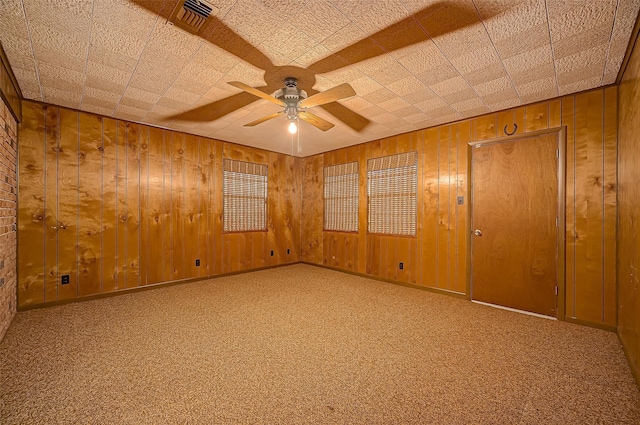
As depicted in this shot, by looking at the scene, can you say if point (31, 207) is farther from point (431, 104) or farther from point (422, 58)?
point (431, 104)

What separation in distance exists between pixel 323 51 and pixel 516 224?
311 centimetres

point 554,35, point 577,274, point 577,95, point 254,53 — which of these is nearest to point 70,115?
point 254,53

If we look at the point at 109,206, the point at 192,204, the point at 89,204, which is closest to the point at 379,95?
the point at 192,204

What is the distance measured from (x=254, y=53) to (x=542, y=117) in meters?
3.36

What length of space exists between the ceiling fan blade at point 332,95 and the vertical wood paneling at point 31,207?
342cm

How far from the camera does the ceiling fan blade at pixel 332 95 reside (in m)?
2.25

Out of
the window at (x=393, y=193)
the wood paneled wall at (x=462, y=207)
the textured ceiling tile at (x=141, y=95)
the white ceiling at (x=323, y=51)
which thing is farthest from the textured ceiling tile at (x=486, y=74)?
the textured ceiling tile at (x=141, y=95)

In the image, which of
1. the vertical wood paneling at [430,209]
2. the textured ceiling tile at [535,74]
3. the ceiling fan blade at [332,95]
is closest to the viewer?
the ceiling fan blade at [332,95]

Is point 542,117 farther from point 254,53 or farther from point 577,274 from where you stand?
point 254,53

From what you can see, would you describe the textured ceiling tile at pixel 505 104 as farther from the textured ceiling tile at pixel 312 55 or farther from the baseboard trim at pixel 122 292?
the baseboard trim at pixel 122 292

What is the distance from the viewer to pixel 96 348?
7.96 feet

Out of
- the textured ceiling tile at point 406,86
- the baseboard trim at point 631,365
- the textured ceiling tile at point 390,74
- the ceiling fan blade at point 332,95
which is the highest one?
the textured ceiling tile at point 390,74

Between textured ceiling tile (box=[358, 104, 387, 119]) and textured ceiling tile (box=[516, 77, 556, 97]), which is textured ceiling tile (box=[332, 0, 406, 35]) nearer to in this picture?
textured ceiling tile (box=[358, 104, 387, 119])

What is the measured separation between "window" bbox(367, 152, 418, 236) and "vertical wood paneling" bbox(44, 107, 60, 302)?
4.66 m
